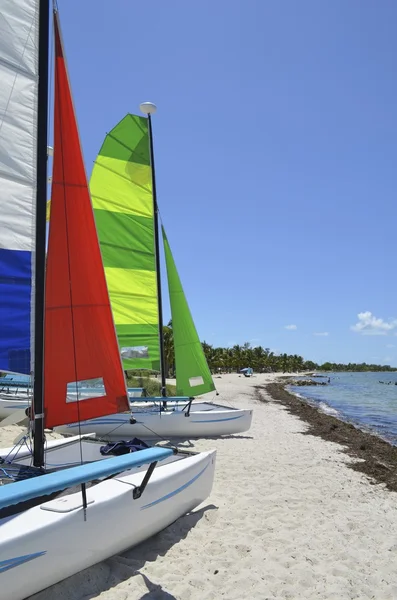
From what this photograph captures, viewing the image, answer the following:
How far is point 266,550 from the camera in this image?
532cm

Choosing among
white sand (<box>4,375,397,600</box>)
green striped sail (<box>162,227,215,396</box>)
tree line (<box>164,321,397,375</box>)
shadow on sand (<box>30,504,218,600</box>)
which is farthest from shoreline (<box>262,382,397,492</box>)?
tree line (<box>164,321,397,375</box>)

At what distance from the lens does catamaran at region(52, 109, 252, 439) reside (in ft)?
39.4

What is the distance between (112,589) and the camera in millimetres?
4270

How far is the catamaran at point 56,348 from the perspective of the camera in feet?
12.9

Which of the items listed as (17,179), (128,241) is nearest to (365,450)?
(128,241)

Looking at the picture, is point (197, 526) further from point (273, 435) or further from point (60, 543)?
point (273, 435)

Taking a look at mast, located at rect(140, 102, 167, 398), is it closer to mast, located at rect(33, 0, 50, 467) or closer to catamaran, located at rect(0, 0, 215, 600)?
catamaran, located at rect(0, 0, 215, 600)

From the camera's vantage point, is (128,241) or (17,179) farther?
(128,241)

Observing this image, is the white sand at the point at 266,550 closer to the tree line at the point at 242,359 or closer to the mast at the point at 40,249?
the mast at the point at 40,249

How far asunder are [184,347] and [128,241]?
3657mm

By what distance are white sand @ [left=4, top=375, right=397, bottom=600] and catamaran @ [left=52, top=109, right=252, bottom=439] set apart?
366 cm

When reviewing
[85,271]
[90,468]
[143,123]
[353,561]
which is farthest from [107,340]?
[143,123]

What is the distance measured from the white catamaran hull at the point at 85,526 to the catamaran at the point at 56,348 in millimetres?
12

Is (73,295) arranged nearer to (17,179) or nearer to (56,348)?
(56,348)
